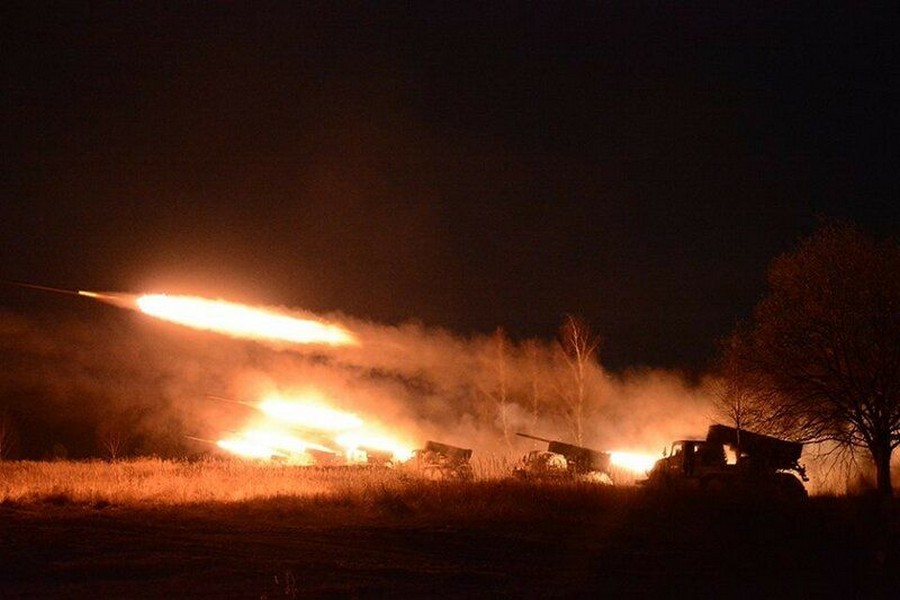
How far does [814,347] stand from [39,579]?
70.6 ft

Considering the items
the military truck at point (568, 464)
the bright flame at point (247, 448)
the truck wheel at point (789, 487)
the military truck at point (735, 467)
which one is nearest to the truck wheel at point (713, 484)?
the military truck at point (735, 467)

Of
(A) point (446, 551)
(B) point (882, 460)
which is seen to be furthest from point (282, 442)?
(B) point (882, 460)

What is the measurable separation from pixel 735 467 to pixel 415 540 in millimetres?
14952

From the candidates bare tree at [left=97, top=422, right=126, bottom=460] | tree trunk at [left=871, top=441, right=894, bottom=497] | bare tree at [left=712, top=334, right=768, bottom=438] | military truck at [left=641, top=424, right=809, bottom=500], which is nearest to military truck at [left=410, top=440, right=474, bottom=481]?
military truck at [left=641, top=424, right=809, bottom=500]

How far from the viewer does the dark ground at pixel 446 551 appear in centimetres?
1210

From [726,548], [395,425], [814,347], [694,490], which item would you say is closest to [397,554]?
[726,548]

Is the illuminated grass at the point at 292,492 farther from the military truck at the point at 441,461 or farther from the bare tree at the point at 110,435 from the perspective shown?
the bare tree at the point at 110,435

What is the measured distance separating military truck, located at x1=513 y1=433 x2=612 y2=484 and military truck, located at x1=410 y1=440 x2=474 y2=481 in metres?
2.11

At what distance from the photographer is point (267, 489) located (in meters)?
23.4

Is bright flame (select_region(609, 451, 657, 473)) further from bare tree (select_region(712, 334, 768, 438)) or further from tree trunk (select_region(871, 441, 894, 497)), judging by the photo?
tree trunk (select_region(871, 441, 894, 497))

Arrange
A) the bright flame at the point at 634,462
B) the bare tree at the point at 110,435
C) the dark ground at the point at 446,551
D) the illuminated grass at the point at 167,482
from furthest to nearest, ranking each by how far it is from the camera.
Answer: the bare tree at the point at 110,435
the bright flame at the point at 634,462
the illuminated grass at the point at 167,482
the dark ground at the point at 446,551

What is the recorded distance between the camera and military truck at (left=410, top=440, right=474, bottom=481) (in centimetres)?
3184

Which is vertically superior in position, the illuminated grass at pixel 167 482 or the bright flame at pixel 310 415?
the bright flame at pixel 310 415

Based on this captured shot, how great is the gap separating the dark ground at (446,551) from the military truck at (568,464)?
8.52 m
